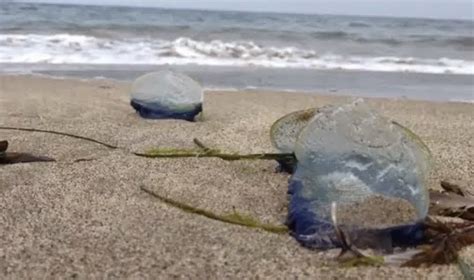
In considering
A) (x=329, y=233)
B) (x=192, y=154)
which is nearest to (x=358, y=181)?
(x=329, y=233)

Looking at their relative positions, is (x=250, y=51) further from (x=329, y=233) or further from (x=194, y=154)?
(x=329, y=233)

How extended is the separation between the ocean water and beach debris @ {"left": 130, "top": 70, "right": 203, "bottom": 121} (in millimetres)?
3056

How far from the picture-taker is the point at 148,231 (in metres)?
2.13

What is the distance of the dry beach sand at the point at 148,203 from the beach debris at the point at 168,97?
0.35 feet

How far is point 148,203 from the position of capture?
2406mm

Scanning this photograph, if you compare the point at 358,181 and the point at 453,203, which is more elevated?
the point at 358,181

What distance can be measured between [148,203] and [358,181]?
69 cm

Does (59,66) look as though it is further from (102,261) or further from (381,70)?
(102,261)

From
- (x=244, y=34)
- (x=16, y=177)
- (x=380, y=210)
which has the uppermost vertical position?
(x=380, y=210)

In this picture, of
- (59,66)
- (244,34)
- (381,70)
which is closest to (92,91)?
(59,66)

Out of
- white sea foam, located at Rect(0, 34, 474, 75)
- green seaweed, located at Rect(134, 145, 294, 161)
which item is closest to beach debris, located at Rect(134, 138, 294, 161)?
green seaweed, located at Rect(134, 145, 294, 161)

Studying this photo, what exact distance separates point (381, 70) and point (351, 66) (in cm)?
56

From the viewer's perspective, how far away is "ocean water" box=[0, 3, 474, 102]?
8234mm

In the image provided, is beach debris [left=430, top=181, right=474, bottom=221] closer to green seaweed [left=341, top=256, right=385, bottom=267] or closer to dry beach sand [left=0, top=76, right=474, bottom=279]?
dry beach sand [left=0, top=76, right=474, bottom=279]
